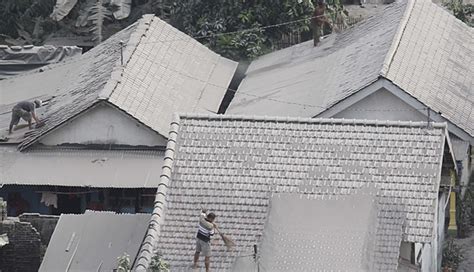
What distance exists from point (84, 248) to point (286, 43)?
11330 millimetres

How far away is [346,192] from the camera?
16.3 m

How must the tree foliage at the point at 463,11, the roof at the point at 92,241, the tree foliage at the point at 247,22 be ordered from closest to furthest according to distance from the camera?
the roof at the point at 92,241 → the tree foliage at the point at 247,22 → the tree foliage at the point at 463,11

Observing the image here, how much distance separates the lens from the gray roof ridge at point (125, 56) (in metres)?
21.5

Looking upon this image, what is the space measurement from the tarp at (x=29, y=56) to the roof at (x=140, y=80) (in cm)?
111

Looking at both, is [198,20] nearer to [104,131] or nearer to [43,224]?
[104,131]

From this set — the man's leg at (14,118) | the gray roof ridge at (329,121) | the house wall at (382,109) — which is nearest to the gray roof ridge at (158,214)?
the gray roof ridge at (329,121)

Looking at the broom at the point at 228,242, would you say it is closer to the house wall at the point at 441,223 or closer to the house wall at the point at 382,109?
the house wall at the point at 441,223

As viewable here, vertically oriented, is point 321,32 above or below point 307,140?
above

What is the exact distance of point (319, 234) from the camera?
15.8 meters

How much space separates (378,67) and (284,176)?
5.18 m

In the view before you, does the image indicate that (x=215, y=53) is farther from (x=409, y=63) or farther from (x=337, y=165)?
(x=337, y=165)

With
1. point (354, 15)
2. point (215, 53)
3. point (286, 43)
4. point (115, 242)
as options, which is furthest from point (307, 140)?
point (354, 15)

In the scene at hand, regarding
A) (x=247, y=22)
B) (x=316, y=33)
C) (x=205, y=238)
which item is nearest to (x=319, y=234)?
(x=205, y=238)

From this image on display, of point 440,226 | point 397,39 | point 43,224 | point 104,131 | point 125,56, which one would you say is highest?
point 397,39
